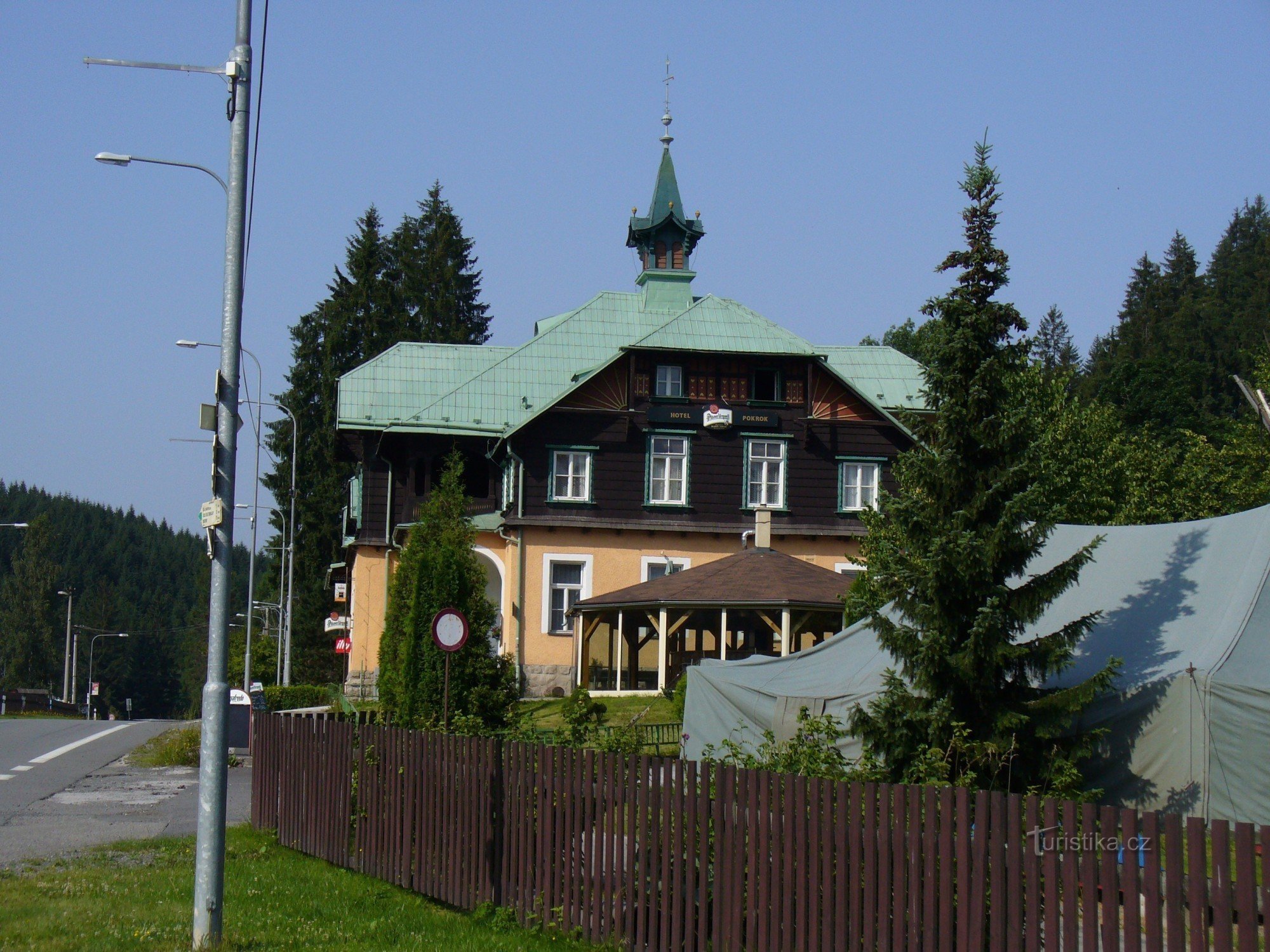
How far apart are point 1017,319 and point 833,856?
20.8 ft

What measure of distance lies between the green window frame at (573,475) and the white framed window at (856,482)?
22.5 ft

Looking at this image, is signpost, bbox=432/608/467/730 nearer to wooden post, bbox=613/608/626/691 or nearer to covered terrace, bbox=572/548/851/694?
covered terrace, bbox=572/548/851/694

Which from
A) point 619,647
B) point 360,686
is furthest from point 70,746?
point 619,647

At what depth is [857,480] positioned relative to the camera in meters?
37.5

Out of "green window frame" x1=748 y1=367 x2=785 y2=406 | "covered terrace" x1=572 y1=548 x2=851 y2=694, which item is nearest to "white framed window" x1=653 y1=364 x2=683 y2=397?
"green window frame" x1=748 y1=367 x2=785 y2=406

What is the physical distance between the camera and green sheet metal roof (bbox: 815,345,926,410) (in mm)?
41250

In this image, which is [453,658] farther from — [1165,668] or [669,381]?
[669,381]

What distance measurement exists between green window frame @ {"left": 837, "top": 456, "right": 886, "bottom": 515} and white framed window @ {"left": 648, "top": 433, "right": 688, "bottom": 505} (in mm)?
4290

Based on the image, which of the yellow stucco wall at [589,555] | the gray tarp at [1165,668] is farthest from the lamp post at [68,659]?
the gray tarp at [1165,668]

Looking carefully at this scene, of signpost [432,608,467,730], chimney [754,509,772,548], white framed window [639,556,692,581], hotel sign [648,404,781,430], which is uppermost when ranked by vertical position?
hotel sign [648,404,781,430]

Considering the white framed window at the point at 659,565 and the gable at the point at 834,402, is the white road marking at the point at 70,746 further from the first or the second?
the gable at the point at 834,402

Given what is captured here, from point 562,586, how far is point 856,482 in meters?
8.57

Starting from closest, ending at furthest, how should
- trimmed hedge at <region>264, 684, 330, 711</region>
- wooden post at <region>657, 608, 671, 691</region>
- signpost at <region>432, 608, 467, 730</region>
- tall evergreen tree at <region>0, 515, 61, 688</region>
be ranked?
signpost at <region>432, 608, 467, 730</region>, wooden post at <region>657, 608, 671, 691</region>, trimmed hedge at <region>264, 684, 330, 711</region>, tall evergreen tree at <region>0, 515, 61, 688</region>

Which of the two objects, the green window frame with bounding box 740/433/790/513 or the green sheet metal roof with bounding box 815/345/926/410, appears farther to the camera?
the green sheet metal roof with bounding box 815/345/926/410
